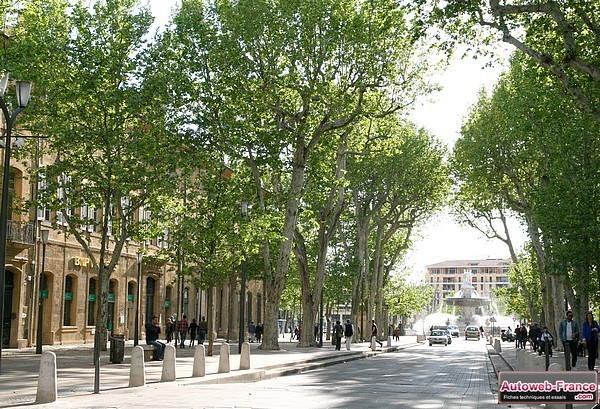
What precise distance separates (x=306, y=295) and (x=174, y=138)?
13278mm

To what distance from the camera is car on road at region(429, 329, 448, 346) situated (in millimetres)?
65062

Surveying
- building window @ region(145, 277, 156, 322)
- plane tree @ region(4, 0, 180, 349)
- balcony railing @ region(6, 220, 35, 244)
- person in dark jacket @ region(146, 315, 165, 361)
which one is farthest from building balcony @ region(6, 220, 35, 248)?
building window @ region(145, 277, 156, 322)

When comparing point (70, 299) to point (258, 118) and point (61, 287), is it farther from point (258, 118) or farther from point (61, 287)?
point (258, 118)

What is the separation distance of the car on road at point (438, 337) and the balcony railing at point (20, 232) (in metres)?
37.6

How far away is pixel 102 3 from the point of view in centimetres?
3253

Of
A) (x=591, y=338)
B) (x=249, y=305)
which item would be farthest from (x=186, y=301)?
(x=591, y=338)

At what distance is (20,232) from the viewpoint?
3581cm

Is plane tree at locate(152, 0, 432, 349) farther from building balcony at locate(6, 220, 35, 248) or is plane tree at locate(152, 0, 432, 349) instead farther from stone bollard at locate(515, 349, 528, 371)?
stone bollard at locate(515, 349, 528, 371)

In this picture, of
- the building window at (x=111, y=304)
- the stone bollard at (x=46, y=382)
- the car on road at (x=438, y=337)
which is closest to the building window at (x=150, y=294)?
the building window at (x=111, y=304)

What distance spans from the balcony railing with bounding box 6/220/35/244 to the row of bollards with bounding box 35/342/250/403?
16.2 meters

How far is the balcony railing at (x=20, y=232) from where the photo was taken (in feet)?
115

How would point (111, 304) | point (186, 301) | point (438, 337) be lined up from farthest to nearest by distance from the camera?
1. point (438, 337)
2. point (186, 301)
3. point (111, 304)

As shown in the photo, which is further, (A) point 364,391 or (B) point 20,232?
(B) point 20,232

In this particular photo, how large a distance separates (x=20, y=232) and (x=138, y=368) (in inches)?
812
